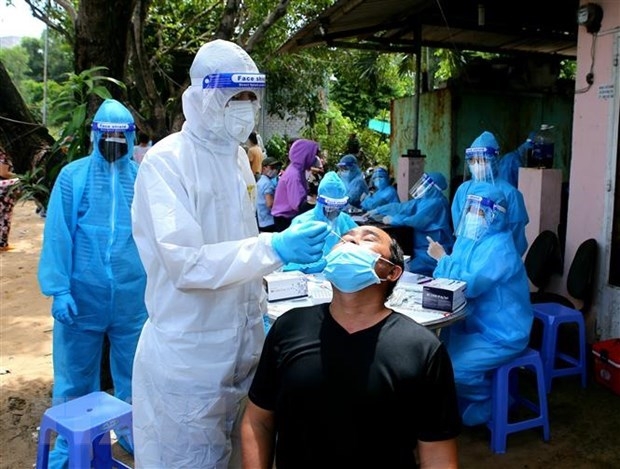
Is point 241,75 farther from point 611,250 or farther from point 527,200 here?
point 527,200

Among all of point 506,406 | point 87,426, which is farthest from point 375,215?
point 87,426

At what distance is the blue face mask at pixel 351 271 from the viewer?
5.15ft

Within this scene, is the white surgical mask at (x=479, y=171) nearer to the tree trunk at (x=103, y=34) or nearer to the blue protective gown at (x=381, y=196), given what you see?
the blue protective gown at (x=381, y=196)

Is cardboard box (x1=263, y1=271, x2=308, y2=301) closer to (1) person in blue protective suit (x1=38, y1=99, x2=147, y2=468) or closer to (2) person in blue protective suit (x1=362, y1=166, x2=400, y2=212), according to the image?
(1) person in blue protective suit (x1=38, y1=99, x2=147, y2=468)

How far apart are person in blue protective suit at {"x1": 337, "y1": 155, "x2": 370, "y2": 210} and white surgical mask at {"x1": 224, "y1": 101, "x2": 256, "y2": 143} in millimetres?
5654

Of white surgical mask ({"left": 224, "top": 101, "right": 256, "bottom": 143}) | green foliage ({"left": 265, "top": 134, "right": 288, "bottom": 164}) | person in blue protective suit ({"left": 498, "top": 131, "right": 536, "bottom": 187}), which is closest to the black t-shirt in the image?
white surgical mask ({"left": 224, "top": 101, "right": 256, "bottom": 143})

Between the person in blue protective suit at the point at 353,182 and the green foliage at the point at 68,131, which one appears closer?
the green foliage at the point at 68,131

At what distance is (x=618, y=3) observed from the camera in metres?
4.14

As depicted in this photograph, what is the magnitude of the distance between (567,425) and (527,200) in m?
2.20

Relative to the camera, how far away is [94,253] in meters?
2.79

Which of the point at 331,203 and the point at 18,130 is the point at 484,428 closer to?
the point at 331,203

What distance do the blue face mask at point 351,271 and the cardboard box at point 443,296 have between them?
126 centimetres

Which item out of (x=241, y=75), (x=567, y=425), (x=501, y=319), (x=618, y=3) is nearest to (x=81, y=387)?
(x=241, y=75)

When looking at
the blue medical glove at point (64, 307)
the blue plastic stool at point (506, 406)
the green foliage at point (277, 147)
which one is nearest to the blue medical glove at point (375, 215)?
the blue plastic stool at point (506, 406)
